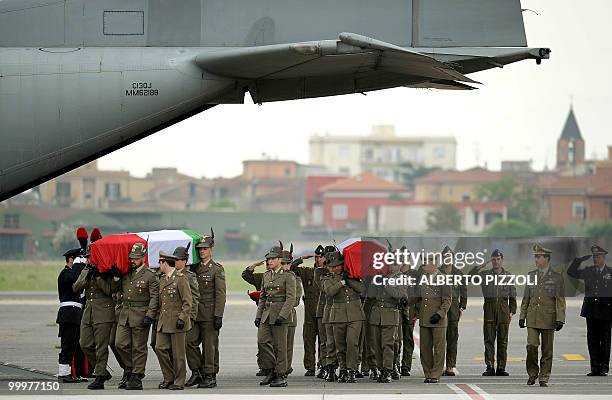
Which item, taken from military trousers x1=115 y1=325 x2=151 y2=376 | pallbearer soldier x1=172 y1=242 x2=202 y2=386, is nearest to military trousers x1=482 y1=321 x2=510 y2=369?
pallbearer soldier x1=172 y1=242 x2=202 y2=386

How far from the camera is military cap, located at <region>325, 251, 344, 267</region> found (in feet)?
44.7

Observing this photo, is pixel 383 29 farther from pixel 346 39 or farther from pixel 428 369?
pixel 428 369

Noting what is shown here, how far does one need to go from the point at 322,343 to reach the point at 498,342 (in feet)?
7.24

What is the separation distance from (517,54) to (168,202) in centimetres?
5945

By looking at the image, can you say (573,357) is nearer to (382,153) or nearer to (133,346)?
(133,346)

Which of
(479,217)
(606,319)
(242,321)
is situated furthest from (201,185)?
(606,319)

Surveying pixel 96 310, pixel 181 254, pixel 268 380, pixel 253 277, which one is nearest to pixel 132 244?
pixel 181 254

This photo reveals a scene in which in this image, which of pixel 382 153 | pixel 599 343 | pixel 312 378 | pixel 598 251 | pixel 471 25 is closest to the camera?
pixel 471 25

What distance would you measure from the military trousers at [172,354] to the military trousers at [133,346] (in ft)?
0.52

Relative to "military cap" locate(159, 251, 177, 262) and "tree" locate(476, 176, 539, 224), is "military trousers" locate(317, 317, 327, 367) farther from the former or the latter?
"tree" locate(476, 176, 539, 224)

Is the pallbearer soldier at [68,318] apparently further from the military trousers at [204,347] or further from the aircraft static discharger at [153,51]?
the military trousers at [204,347]

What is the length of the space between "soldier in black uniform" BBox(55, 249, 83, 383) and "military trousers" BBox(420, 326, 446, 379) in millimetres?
3965

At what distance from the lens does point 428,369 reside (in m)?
13.6

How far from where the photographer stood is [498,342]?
14.5m
